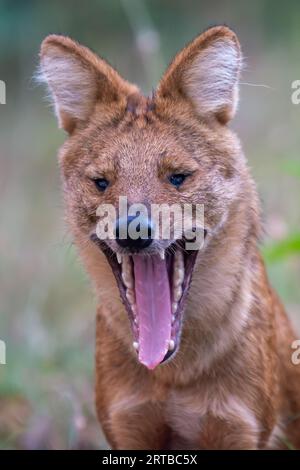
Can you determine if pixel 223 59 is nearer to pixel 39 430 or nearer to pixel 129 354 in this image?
pixel 129 354

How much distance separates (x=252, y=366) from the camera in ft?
19.8

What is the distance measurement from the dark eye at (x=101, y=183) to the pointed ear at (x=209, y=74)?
23.0 inches

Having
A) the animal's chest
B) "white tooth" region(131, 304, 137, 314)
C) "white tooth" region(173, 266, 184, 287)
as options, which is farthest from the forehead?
the animal's chest

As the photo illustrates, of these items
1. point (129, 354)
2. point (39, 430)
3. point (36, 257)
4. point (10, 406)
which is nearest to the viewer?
point (129, 354)

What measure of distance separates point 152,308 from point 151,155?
0.75m

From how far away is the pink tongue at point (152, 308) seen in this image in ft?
18.1

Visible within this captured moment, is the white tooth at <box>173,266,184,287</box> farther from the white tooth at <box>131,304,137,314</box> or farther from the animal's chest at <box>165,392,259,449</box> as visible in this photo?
the animal's chest at <box>165,392,259,449</box>

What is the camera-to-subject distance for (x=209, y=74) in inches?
233

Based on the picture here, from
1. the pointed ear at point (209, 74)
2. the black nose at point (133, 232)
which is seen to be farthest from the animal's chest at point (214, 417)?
the pointed ear at point (209, 74)

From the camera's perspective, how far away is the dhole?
18.6 ft

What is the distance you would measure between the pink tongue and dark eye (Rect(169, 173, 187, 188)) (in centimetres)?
37

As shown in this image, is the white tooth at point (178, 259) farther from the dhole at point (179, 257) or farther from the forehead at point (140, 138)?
the forehead at point (140, 138)

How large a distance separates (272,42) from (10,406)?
→ 6893mm
